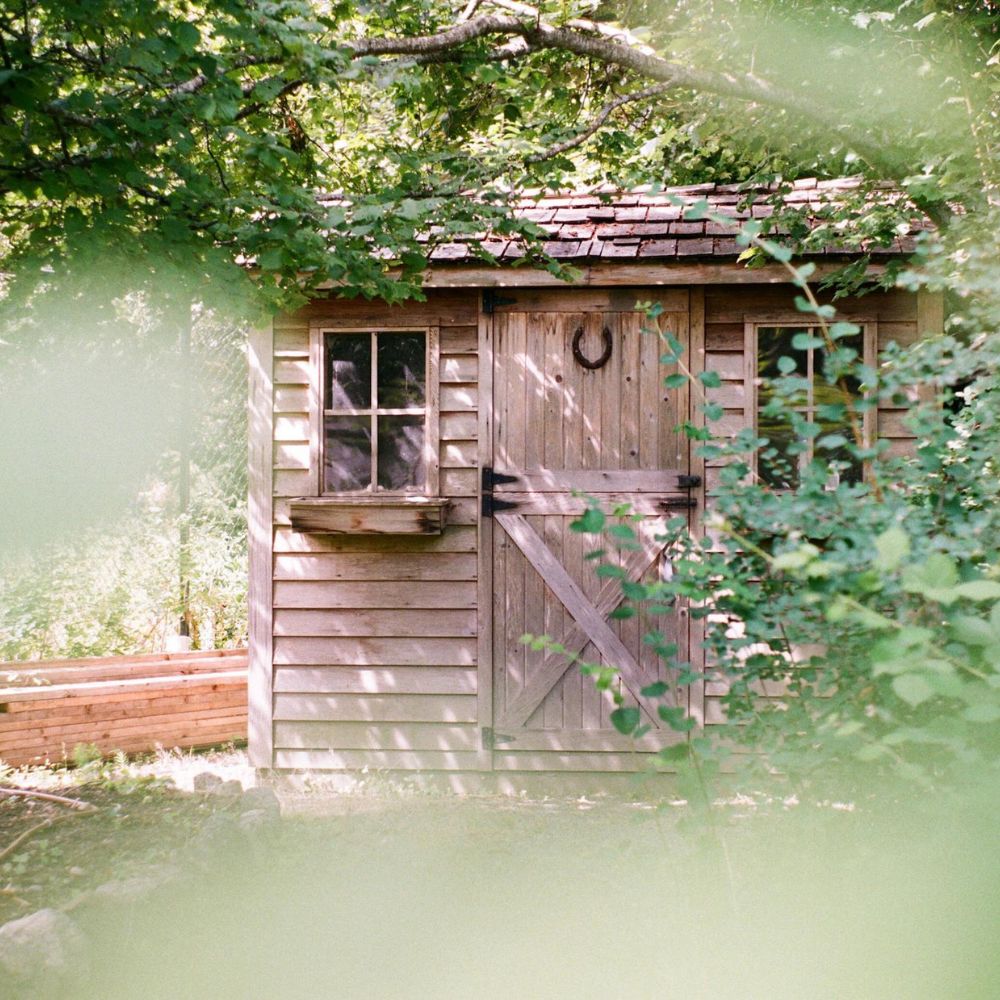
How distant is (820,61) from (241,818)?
4.59 meters

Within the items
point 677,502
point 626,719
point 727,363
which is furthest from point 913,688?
point 727,363

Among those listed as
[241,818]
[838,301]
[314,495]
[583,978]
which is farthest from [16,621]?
[838,301]

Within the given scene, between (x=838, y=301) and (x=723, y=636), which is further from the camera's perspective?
(x=838, y=301)

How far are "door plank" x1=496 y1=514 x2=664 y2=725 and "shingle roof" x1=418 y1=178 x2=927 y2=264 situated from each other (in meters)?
1.62

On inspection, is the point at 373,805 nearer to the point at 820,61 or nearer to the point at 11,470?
the point at 11,470

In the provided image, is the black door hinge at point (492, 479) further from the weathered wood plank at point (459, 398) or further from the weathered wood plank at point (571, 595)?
the weathered wood plank at point (459, 398)

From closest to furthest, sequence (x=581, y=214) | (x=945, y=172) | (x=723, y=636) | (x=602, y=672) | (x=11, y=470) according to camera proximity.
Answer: (x=602, y=672) → (x=723, y=636) → (x=945, y=172) → (x=11, y=470) → (x=581, y=214)

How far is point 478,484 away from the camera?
5.44 meters

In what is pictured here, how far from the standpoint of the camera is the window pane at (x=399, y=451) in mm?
5512

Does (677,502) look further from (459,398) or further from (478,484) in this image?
(459,398)

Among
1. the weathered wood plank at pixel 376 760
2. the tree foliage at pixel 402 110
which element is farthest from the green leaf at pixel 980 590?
the weathered wood plank at pixel 376 760

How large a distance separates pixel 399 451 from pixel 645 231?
6.60 feet

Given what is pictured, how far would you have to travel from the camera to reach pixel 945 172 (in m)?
4.00

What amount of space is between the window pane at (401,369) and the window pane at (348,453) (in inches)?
8.4
